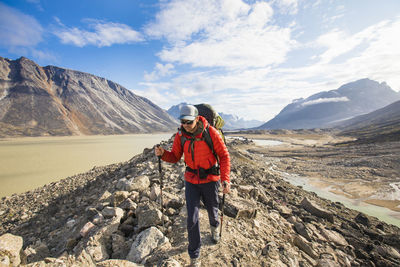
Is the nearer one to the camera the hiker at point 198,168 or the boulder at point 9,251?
the boulder at point 9,251

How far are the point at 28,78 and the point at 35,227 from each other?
244m

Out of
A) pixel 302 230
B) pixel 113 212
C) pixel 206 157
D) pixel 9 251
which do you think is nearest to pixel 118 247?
pixel 113 212

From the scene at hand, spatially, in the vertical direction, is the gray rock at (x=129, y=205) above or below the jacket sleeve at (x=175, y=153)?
below

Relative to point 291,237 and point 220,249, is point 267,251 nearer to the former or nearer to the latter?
point 220,249

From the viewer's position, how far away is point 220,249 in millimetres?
4000

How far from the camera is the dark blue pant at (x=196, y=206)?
3.60 m

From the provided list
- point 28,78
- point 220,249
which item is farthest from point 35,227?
point 28,78

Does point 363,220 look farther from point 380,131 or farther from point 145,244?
point 380,131

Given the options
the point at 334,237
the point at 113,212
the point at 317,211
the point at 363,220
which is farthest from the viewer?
the point at 363,220

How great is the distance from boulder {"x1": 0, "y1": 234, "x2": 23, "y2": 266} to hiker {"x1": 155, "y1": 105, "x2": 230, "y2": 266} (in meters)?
3.13

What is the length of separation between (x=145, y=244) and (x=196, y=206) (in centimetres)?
158

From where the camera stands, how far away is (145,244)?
163 inches

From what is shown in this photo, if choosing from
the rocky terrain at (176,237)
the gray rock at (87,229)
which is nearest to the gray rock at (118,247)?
the rocky terrain at (176,237)

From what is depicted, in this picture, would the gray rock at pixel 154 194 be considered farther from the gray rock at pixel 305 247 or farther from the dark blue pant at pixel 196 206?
the gray rock at pixel 305 247
